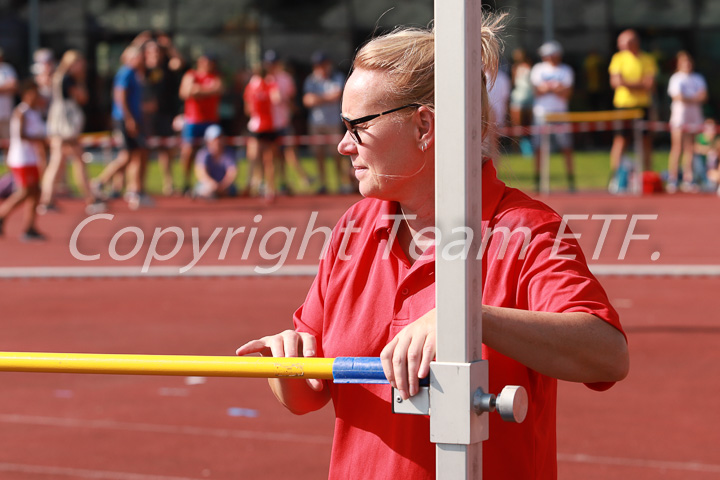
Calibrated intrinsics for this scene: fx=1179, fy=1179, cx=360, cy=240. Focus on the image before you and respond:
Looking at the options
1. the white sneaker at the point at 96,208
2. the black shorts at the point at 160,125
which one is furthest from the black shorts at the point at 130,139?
the black shorts at the point at 160,125

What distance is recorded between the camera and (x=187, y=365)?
2311mm

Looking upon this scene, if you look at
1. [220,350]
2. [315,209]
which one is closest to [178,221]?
[315,209]

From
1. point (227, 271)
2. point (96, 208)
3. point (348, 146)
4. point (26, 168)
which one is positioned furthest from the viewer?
point (96, 208)

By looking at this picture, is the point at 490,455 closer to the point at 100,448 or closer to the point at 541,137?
the point at 100,448

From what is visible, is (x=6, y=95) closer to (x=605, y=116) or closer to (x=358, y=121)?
(x=605, y=116)

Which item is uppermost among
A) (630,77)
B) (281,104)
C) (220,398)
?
(630,77)

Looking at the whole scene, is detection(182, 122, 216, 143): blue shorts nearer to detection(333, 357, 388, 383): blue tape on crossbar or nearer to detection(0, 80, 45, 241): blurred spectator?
detection(0, 80, 45, 241): blurred spectator

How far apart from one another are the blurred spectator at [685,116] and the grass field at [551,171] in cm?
139

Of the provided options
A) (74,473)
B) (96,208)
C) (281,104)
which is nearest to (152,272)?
(96,208)

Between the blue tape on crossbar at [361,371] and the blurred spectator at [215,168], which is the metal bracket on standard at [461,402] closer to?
the blue tape on crossbar at [361,371]

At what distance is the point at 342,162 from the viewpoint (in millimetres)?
19750

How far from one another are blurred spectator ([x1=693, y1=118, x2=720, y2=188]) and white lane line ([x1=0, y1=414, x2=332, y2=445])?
44.0ft

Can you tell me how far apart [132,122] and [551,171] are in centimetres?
959

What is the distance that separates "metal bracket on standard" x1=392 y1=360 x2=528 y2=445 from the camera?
2.05 meters
